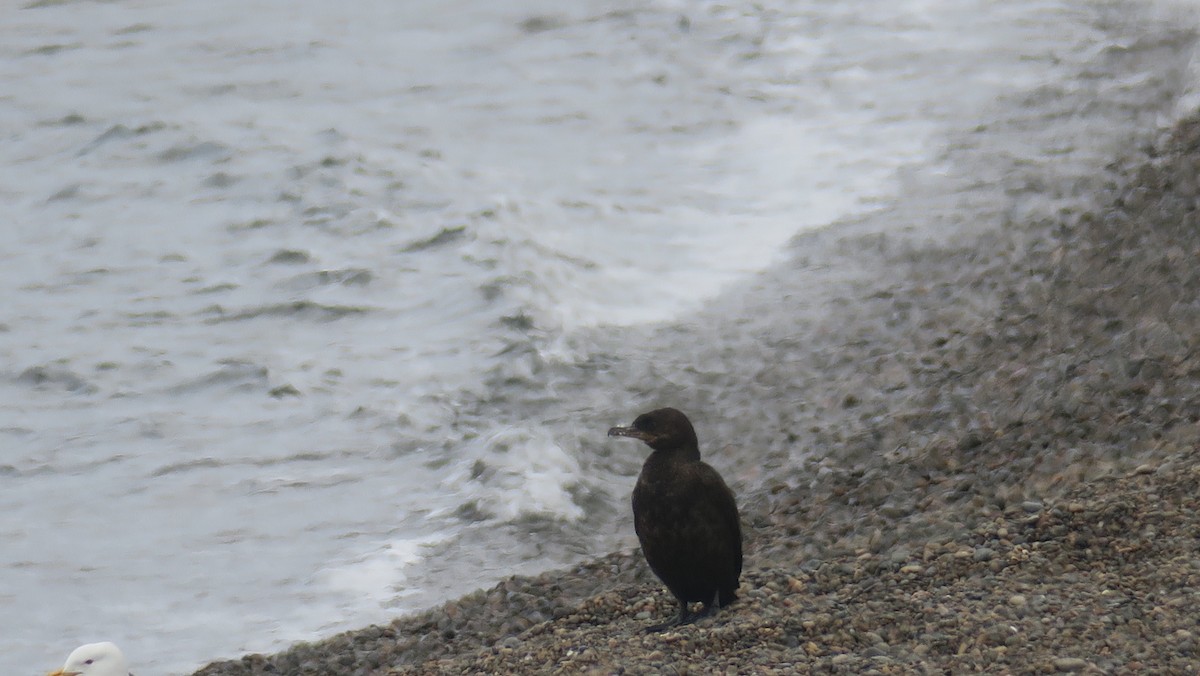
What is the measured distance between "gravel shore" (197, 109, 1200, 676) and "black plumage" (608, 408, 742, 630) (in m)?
0.20

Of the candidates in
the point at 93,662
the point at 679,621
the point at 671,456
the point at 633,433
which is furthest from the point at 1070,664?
the point at 93,662

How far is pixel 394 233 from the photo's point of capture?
18.0 meters

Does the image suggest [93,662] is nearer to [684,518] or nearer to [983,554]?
[684,518]

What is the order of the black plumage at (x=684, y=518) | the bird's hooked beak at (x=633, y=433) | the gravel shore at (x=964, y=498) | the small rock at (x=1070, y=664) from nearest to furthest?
the small rock at (x=1070, y=664) → the gravel shore at (x=964, y=498) → the black plumage at (x=684, y=518) → the bird's hooked beak at (x=633, y=433)

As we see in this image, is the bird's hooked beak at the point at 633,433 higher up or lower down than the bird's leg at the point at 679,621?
higher up

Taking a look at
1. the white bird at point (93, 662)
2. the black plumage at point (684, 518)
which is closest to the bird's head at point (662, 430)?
the black plumage at point (684, 518)

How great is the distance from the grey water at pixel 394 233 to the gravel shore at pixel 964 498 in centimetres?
104

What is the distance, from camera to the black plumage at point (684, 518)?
24.8 feet

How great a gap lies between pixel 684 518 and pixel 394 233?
10905mm

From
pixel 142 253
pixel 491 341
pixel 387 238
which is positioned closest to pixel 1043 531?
pixel 491 341

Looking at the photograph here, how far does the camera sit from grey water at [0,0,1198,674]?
11195 mm

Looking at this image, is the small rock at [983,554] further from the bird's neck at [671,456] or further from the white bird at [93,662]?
the white bird at [93,662]

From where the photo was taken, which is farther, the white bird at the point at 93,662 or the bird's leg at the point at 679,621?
the white bird at the point at 93,662

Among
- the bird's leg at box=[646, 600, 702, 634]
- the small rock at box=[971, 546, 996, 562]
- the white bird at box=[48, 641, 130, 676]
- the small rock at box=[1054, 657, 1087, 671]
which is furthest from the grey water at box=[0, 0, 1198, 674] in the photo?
the small rock at box=[1054, 657, 1087, 671]
